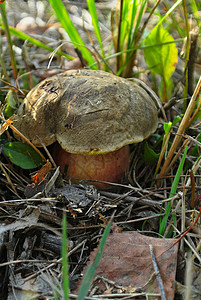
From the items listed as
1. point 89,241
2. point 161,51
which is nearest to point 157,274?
point 89,241

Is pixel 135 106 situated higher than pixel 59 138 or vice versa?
pixel 135 106

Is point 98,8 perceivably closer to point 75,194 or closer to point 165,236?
point 75,194

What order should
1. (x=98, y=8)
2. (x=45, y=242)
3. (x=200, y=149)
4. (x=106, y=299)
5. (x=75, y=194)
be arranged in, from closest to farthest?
Answer: 1. (x=106, y=299)
2. (x=45, y=242)
3. (x=75, y=194)
4. (x=200, y=149)
5. (x=98, y=8)

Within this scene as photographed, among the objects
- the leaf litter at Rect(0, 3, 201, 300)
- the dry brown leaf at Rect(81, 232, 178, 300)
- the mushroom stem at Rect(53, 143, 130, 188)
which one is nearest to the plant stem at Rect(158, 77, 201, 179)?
the leaf litter at Rect(0, 3, 201, 300)

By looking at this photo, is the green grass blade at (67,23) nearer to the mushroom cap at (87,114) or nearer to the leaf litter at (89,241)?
the mushroom cap at (87,114)

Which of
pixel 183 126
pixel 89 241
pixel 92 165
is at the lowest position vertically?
pixel 89 241

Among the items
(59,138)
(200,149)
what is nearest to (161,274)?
(59,138)

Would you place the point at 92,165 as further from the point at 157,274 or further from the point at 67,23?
the point at 67,23

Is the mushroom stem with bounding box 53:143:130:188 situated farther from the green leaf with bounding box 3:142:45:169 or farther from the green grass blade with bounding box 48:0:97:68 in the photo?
the green grass blade with bounding box 48:0:97:68
